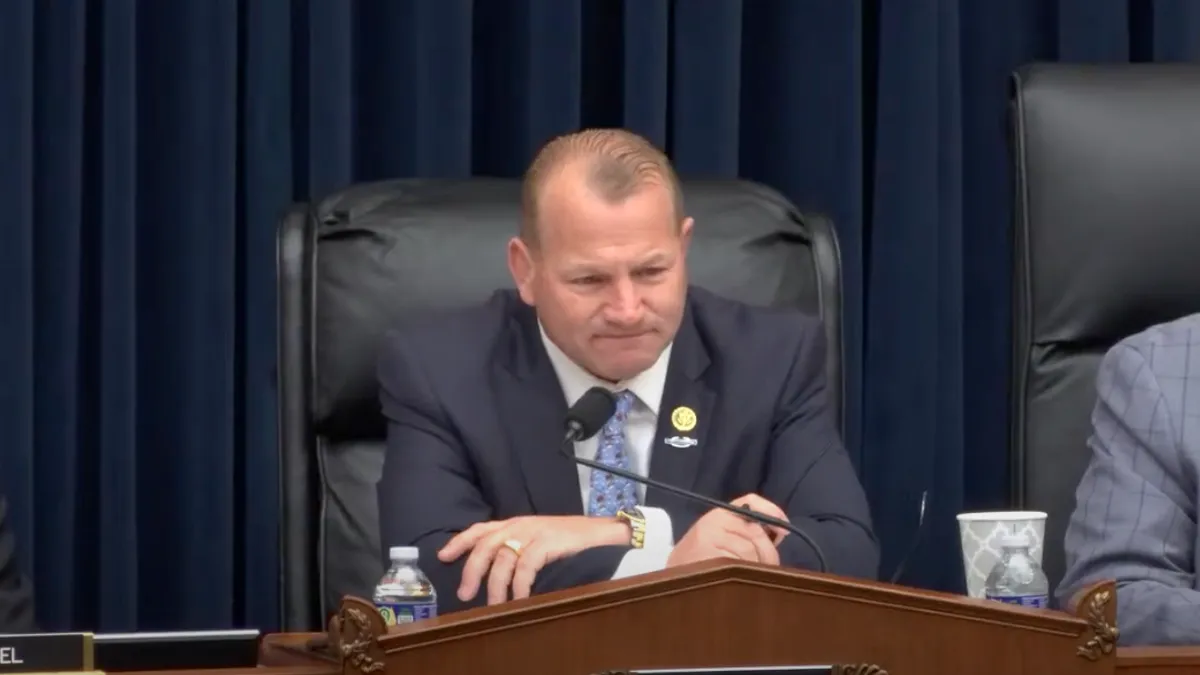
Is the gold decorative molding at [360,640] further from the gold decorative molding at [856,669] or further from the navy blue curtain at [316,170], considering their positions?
the navy blue curtain at [316,170]

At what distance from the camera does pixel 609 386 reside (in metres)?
2.08

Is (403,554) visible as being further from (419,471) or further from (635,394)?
(635,394)

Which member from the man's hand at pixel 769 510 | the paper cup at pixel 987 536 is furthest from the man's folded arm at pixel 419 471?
the paper cup at pixel 987 536

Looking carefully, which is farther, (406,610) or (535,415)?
(535,415)

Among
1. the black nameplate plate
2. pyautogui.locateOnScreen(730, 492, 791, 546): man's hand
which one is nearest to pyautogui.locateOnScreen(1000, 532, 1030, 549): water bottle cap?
pyautogui.locateOnScreen(730, 492, 791, 546): man's hand

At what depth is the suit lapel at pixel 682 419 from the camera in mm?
2010

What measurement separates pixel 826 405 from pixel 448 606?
1.82 ft

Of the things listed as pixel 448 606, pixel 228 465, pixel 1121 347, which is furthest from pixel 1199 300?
pixel 228 465

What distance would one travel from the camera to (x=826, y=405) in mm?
2105

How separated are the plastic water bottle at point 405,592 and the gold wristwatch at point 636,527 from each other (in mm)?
308

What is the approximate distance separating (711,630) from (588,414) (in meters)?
0.59

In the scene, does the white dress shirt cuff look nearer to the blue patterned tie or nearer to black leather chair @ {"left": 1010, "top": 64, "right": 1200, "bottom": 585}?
the blue patterned tie

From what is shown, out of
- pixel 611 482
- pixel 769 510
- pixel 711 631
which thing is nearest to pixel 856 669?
pixel 711 631

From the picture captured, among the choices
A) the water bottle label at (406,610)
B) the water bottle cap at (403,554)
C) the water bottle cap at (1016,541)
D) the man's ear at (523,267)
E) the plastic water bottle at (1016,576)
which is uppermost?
the man's ear at (523,267)
